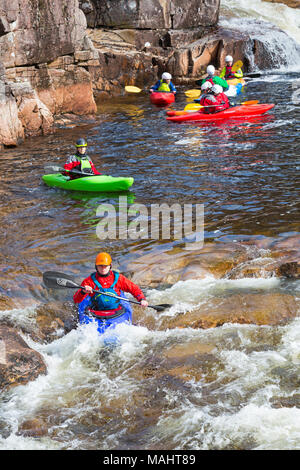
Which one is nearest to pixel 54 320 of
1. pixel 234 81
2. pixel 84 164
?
pixel 84 164

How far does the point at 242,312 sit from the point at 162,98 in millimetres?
13322

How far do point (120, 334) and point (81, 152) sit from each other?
18.3ft

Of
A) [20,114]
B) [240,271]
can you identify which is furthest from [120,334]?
[20,114]

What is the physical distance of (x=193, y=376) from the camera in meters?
5.47

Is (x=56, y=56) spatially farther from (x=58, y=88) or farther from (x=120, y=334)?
(x=120, y=334)

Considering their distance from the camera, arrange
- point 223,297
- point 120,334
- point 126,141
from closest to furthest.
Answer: point 120,334, point 223,297, point 126,141

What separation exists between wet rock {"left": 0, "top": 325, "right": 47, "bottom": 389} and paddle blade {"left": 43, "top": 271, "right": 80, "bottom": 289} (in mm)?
998

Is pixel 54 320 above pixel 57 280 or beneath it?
beneath

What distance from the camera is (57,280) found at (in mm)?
6816

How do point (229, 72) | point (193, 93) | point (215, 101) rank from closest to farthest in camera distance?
1. point (215, 101)
2. point (193, 93)
3. point (229, 72)

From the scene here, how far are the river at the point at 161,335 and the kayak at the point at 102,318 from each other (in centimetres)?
10

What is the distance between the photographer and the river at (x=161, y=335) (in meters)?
4.86

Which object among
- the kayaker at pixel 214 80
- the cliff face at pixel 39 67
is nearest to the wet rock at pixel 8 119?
the cliff face at pixel 39 67

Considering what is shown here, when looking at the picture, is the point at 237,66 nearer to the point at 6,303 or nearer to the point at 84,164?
the point at 84,164
